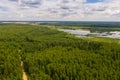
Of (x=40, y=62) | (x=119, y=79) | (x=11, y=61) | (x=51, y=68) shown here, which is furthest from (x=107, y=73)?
(x=11, y=61)

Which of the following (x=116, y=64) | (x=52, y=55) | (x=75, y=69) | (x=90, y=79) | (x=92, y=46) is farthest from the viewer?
(x=92, y=46)

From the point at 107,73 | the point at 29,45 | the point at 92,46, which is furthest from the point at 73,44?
the point at 107,73

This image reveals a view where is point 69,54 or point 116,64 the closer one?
point 116,64

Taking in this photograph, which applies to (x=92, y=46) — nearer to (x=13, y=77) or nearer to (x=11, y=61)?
(x=11, y=61)

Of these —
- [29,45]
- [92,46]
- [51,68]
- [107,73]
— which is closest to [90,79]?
[107,73]

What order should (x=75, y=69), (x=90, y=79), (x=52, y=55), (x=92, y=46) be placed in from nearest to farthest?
(x=90, y=79), (x=75, y=69), (x=52, y=55), (x=92, y=46)

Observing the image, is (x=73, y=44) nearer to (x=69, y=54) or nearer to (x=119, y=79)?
(x=69, y=54)

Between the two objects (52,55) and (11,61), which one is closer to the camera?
(11,61)

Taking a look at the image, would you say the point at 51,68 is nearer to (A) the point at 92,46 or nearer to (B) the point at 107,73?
(B) the point at 107,73
